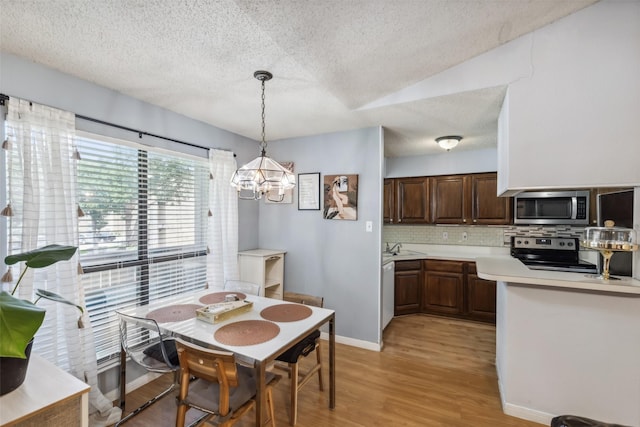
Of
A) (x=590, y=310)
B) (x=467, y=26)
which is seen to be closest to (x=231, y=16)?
(x=467, y=26)

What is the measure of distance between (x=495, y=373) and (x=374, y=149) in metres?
2.46

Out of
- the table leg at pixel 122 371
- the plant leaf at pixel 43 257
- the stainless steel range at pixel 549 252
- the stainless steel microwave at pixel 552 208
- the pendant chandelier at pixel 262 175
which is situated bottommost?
the table leg at pixel 122 371

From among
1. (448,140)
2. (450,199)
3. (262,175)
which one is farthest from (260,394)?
(450,199)

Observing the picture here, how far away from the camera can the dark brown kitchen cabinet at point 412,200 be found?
434cm

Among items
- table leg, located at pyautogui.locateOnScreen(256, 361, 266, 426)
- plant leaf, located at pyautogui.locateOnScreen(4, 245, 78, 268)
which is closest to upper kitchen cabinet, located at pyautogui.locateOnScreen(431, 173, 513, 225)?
table leg, located at pyautogui.locateOnScreen(256, 361, 266, 426)

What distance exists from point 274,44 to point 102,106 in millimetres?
1524

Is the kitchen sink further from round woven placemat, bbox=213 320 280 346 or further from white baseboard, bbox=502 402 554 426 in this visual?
round woven placemat, bbox=213 320 280 346

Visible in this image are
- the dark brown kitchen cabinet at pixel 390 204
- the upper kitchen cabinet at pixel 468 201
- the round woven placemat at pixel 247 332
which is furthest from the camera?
the dark brown kitchen cabinet at pixel 390 204

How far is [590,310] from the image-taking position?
6.05 feet

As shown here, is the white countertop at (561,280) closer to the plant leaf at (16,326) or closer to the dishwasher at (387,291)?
the dishwasher at (387,291)

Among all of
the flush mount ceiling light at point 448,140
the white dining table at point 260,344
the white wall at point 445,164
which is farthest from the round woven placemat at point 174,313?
the white wall at point 445,164

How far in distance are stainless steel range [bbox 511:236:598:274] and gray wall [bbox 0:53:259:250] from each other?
3921 mm

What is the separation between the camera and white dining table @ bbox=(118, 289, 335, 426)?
4.70ft

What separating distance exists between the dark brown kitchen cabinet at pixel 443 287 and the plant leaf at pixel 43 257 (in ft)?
13.0
